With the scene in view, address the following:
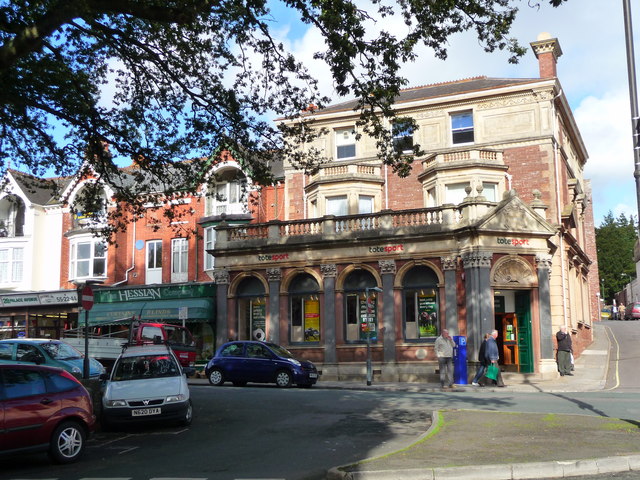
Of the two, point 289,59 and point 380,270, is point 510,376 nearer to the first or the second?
point 380,270

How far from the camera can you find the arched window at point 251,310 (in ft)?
102

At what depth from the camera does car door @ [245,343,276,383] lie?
22859mm

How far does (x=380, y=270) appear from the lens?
28.3 meters

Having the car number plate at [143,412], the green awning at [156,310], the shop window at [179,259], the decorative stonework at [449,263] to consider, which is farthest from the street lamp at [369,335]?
the shop window at [179,259]

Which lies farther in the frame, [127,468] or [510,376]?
[510,376]

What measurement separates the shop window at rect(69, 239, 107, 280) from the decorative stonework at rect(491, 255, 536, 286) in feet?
76.2

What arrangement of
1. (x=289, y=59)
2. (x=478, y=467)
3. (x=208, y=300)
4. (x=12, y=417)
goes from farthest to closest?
(x=208, y=300) → (x=289, y=59) → (x=12, y=417) → (x=478, y=467)

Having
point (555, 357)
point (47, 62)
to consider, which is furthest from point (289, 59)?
point (555, 357)

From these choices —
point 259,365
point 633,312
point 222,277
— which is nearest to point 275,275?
point 222,277

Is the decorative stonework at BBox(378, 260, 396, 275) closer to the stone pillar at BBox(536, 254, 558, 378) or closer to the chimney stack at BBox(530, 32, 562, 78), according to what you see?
the stone pillar at BBox(536, 254, 558, 378)

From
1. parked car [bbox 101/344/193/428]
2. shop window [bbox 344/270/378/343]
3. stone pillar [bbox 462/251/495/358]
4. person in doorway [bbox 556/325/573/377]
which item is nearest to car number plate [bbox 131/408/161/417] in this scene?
parked car [bbox 101/344/193/428]

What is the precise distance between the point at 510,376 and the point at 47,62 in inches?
778

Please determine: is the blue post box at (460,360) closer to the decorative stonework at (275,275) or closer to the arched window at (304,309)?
the arched window at (304,309)

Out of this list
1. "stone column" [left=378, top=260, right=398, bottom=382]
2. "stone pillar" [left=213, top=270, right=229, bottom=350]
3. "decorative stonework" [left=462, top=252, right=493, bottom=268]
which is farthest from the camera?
"stone pillar" [left=213, top=270, right=229, bottom=350]
